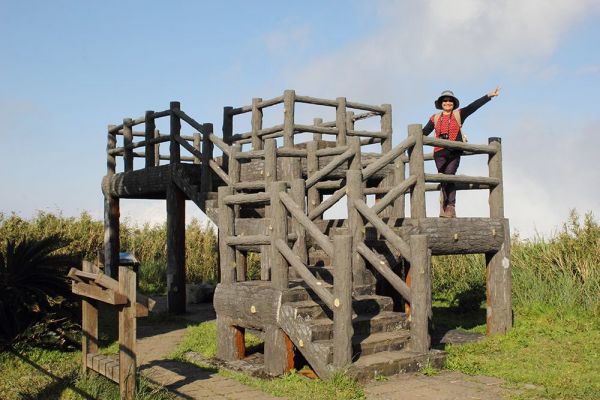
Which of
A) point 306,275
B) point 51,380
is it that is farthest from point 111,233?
point 306,275

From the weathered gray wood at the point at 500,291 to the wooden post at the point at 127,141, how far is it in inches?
325

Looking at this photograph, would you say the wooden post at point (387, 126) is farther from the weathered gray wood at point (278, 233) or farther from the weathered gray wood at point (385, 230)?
the weathered gray wood at point (278, 233)

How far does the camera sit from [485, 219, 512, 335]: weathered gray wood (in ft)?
32.7

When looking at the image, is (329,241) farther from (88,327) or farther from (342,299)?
(88,327)

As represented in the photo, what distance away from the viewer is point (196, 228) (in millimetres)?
20719

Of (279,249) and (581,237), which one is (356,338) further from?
(581,237)

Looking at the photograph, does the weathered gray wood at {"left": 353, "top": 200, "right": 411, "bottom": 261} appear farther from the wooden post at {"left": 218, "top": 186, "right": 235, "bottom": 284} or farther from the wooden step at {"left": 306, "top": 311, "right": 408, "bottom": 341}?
the wooden post at {"left": 218, "top": 186, "right": 235, "bottom": 284}

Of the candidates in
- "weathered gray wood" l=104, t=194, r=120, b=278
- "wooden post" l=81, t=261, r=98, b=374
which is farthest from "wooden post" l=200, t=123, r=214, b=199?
"weathered gray wood" l=104, t=194, r=120, b=278

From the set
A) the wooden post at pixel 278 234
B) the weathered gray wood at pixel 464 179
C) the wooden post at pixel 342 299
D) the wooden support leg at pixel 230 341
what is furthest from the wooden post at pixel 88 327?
the weathered gray wood at pixel 464 179

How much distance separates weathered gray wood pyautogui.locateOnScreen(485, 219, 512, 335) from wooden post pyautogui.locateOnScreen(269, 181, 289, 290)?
12.3 feet

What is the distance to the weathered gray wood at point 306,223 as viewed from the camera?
23.7 ft

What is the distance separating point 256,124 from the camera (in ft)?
38.9

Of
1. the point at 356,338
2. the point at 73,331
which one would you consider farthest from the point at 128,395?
the point at 73,331

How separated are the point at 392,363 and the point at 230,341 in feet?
8.10
